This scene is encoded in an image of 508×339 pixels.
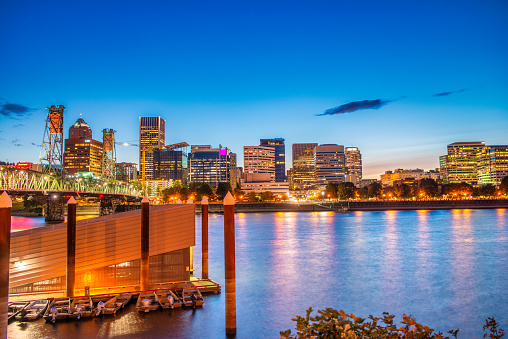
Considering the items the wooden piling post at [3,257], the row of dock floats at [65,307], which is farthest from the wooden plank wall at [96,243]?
the wooden piling post at [3,257]

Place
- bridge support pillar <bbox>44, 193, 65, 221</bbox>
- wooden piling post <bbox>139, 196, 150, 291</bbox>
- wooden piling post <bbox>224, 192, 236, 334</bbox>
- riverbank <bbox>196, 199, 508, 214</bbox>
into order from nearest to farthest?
wooden piling post <bbox>224, 192, 236, 334</bbox> < wooden piling post <bbox>139, 196, 150, 291</bbox> < bridge support pillar <bbox>44, 193, 65, 221</bbox> < riverbank <bbox>196, 199, 508, 214</bbox>

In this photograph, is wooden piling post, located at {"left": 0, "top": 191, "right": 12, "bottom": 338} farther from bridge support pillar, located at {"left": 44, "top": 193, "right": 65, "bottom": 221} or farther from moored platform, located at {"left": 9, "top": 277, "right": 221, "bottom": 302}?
bridge support pillar, located at {"left": 44, "top": 193, "right": 65, "bottom": 221}

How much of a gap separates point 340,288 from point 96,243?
881 inches

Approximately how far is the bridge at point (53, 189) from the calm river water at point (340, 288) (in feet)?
256

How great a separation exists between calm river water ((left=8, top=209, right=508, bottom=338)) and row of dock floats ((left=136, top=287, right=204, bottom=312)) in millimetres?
569

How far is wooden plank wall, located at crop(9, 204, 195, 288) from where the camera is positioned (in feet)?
76.0

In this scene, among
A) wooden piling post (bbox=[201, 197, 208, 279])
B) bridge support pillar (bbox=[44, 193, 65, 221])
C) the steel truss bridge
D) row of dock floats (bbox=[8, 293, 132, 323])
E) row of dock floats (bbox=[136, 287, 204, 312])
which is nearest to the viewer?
row of dock floats (bbox=[8, 293, 132, 323])

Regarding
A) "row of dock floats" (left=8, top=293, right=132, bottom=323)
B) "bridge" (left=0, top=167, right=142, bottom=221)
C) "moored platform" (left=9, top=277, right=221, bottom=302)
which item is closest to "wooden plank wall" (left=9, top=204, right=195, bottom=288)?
"moored platform" (left=9, top=277, right=221, bottom=302)

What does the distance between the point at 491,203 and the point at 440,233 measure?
403ft

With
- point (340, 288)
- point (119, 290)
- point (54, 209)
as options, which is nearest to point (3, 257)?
point (119, 290)

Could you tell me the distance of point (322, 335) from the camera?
25.3ft

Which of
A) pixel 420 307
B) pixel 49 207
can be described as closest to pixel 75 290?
pixel 420 307

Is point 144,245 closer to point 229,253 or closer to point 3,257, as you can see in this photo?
point 229,253

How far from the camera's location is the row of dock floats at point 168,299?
905 inches
